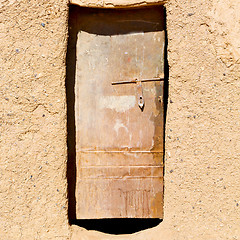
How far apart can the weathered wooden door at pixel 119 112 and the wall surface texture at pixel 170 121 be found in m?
0.13

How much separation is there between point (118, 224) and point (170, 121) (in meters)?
1.37

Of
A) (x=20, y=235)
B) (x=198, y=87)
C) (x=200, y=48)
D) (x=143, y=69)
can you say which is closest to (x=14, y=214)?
(x=20, y=235)

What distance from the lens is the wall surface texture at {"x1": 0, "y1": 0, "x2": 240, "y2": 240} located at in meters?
1.70

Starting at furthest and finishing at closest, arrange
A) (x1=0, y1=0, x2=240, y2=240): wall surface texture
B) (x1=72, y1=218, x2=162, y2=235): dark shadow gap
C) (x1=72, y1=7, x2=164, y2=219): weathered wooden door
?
1. (x1=72, y1=218, x2=162, y2=235): dark shadow gap
2. (x1=72, y1=7, x2=164, y2=219): weathered wooden door
3. (x1=0, y1=0, x2=240, y2=240): wall surface texture

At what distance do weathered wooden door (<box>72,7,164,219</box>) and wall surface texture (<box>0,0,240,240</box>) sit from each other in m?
0.13

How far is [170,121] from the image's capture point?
5.85 ft

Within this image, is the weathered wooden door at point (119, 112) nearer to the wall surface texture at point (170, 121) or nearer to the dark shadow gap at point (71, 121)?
the dark shadow gap at point (71, 121)

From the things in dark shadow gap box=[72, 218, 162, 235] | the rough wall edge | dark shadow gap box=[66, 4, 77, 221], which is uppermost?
the rough wall edge

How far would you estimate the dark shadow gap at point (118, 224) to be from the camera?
8.55 ft

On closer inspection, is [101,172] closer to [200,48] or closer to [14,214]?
[14,214]

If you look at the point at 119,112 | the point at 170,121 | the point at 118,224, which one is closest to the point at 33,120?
the point at 119,112

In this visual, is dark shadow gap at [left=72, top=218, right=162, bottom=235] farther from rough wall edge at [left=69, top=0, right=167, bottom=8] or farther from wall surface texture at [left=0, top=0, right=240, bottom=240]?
rough wall edge at [left=69, top=0, right=167, bottom=8]

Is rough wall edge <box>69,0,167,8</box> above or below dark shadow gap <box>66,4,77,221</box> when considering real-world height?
above

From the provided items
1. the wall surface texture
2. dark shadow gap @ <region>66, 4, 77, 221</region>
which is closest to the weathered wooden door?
dark shadow gap @ <region>66, 4, 77, 221</region>
